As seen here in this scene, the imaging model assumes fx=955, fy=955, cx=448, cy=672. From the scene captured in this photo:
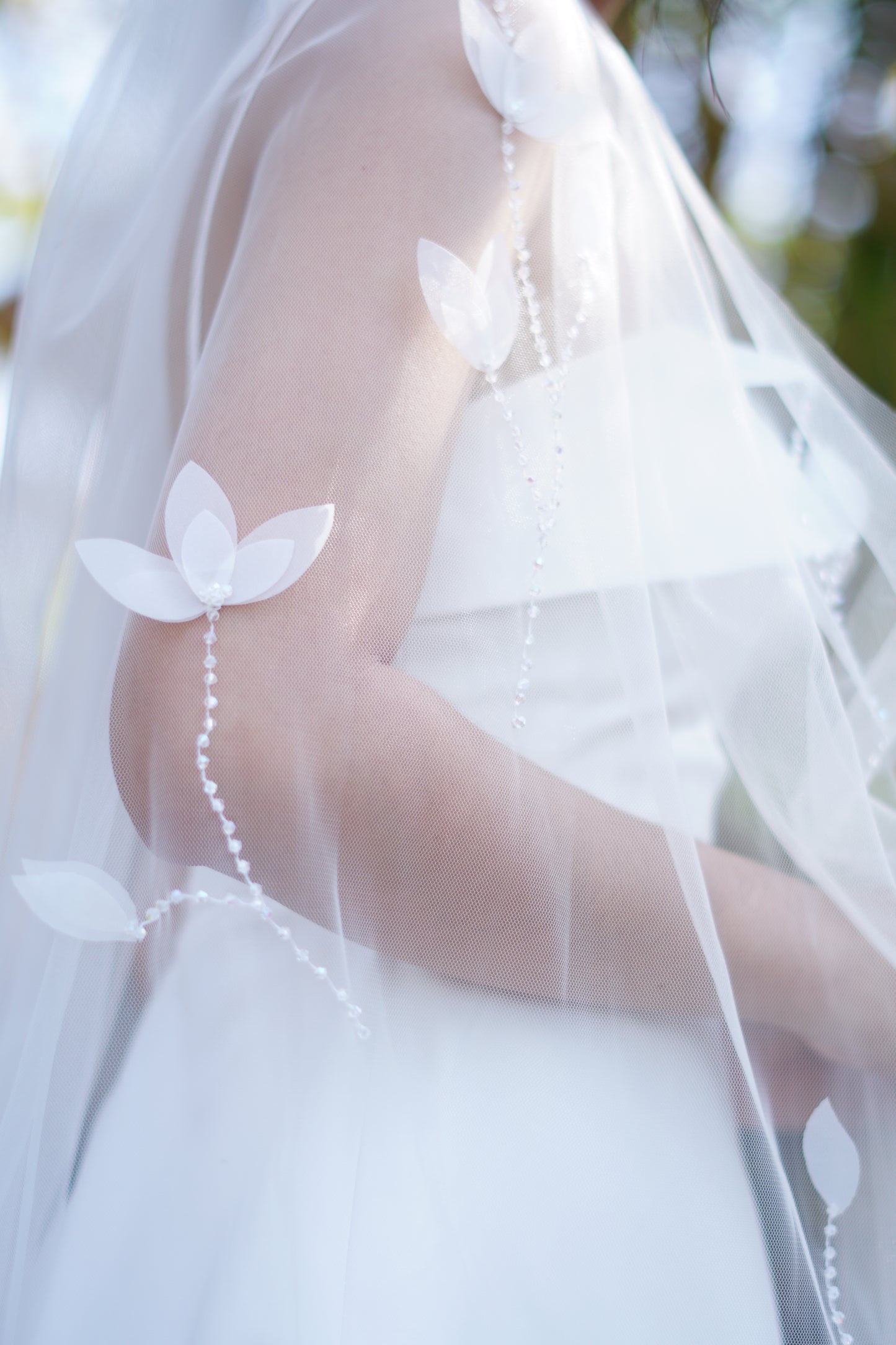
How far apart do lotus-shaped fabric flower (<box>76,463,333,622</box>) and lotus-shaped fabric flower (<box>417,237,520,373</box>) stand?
0.17 meters

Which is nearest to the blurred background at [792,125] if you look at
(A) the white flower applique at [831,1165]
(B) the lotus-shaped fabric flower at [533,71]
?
(B) the lotus-shaped fabric flower at [533,71]

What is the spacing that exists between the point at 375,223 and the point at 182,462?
7.9 inches

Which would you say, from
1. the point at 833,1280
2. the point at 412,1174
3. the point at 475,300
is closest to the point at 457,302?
the point at 475,300

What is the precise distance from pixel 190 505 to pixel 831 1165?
0.62 metres

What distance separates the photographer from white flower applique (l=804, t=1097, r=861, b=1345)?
2.14 ft

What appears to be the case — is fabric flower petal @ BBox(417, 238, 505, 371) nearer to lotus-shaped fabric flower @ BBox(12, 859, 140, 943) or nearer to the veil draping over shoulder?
the veil draping over shoulder

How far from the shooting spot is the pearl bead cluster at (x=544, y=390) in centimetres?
68

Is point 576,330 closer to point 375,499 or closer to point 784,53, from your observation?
point 375,499

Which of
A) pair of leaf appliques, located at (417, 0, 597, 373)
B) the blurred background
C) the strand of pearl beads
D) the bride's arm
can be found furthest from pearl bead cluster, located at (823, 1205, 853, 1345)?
the blurred background

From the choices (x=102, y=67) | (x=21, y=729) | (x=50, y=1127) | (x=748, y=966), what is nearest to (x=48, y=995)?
(x=50, y=1127)

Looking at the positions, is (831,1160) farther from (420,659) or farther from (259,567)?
(259,567)

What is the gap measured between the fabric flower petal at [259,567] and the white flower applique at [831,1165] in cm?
53

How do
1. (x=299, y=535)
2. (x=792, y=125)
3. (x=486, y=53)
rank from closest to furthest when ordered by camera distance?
(x=299, y=535) → (x=486, y=53) → (x=792, y=125)

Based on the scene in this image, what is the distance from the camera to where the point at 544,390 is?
0.72 m
